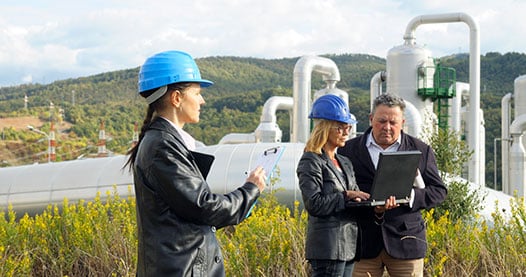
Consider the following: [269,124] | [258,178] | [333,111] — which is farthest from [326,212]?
[269,124]

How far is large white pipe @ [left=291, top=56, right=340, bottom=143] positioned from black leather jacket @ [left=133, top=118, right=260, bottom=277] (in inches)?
550

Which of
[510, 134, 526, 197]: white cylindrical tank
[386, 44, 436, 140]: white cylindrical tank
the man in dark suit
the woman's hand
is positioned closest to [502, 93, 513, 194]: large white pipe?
[510, 134, 526, 197]: white cylindrical tank

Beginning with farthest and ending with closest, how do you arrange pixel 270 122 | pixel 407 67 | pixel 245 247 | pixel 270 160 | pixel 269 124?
pixel 270 122
pixel 269 124
pixel 407 67
pixel 245 247
pixel 270 160

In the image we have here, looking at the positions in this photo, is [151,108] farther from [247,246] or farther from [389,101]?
[247,246]

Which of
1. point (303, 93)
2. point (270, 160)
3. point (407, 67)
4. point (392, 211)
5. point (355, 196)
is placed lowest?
point (392, 211)

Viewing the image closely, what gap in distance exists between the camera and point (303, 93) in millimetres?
17094

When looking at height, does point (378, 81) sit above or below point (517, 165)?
above

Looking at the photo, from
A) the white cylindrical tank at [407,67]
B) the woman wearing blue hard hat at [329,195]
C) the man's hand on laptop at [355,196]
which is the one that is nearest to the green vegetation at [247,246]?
the woman wearing blue hard hat at [329,195]

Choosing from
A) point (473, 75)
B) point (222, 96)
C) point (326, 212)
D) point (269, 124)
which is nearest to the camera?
point (326, 212)

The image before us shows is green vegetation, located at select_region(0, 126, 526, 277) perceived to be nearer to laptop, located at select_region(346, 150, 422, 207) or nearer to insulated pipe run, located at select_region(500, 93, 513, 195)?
laptop, located at select_region(346, 150, 422, 207)

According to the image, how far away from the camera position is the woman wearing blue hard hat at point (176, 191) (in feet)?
8.30

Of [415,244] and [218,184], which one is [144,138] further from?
[218,184]

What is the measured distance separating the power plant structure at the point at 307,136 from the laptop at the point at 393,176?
3650 millimetres

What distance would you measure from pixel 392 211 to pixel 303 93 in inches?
524
